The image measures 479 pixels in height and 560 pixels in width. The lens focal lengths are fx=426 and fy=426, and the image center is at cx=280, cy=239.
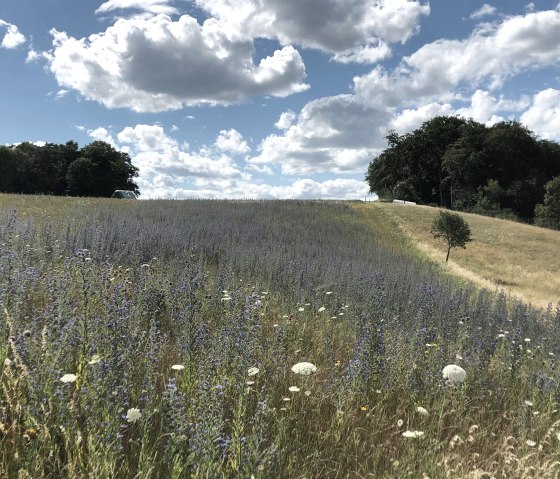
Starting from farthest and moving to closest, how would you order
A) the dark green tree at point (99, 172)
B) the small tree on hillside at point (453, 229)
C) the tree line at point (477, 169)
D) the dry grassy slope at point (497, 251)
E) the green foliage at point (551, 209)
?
the dark green tree at point (99, 172), the tree line at point (477, 169), the green foliage at point (551, 209), the small tree on hillside at point (453, 229), the dry grassy slope at point (497, 251)

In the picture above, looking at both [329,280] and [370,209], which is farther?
[370,209]

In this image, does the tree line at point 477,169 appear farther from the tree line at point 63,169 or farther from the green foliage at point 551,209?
the tree line at point 63,169

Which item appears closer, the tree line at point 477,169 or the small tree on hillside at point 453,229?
the small tree on hillside at point 453,229

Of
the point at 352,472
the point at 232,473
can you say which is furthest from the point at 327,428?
the point at 232,473

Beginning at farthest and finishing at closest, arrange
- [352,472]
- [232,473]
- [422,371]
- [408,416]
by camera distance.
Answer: [422,371], [408,416], [352,472], [232,473]

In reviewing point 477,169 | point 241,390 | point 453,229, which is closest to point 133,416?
point 241,390

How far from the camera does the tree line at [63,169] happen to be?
5788 cm

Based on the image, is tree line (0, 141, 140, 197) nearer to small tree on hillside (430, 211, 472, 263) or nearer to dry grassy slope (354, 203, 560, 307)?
dry grassy slope (354, 203, 560, 307)

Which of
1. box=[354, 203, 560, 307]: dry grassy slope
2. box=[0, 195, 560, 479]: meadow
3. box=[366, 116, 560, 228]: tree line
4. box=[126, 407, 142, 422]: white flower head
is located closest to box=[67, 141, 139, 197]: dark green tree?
box=[366, 116, 560, 228]: tree line

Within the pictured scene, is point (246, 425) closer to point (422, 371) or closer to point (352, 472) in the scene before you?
point (352, 472)

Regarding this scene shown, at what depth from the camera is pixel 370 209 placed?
3569 centimetres

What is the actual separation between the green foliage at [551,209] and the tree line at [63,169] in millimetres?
56978

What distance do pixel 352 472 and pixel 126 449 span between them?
1486mm

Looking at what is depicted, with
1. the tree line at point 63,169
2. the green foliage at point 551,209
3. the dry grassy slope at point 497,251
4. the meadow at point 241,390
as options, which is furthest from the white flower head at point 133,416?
the tree line at point 63,169
